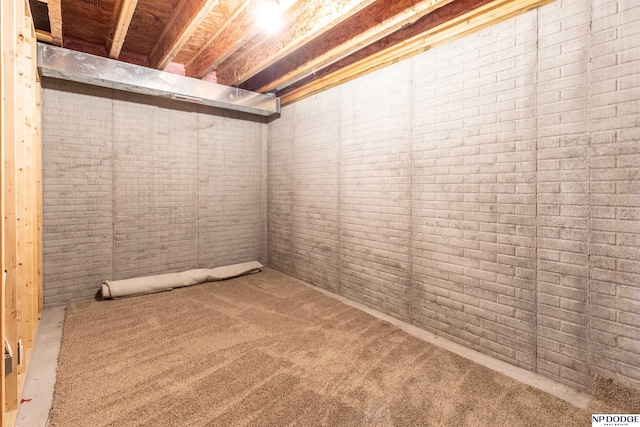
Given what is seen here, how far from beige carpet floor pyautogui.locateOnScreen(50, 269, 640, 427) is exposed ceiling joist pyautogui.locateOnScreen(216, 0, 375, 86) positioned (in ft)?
9.33

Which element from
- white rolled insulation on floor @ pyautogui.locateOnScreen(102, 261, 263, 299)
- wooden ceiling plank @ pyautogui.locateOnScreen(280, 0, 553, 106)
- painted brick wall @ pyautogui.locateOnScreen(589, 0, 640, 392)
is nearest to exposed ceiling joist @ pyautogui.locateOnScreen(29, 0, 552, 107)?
wooden ceiling plank @ pyautogui.locateOnScreen(280, 0, 553, 106)

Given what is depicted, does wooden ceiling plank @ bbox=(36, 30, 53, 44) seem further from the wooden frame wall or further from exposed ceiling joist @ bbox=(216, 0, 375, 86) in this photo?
exposed ceiling joist @ bbox=(216, 0, 375, 86)

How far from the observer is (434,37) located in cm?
298

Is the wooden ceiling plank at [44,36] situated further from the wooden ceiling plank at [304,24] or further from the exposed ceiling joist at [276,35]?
the wooden ceiling plank at [304,24]

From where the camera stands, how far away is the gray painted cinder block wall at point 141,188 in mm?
3859

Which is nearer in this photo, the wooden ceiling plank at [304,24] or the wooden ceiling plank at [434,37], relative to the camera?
the wooden ceiling plank at [434,37]

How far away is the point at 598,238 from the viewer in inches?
83.2

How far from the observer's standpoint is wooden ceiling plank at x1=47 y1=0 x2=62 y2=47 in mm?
2607

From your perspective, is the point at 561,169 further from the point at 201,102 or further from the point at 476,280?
the point at 201,102

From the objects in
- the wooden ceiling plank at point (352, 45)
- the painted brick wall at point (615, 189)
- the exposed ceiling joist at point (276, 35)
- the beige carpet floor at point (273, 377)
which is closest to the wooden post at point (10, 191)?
the beige carpet floor at point (273, 377)

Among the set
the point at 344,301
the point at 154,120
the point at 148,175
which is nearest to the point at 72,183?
the point at 148,175

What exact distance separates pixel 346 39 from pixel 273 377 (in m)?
3.26

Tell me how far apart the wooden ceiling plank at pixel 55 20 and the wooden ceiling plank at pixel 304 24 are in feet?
4.68

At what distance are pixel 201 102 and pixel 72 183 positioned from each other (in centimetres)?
193
